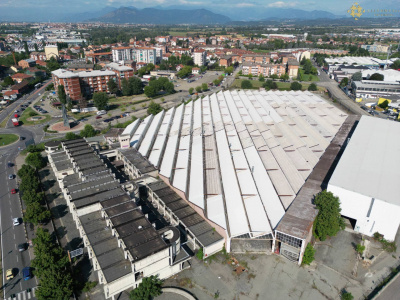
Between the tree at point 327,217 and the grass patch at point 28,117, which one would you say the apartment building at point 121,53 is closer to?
the grass patch at point 28,117

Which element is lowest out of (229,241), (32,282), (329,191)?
(32,282)

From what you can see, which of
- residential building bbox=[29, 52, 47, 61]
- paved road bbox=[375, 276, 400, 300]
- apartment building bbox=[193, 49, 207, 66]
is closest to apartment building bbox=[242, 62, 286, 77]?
apartment building bbox=[193, 49, 207, 66]


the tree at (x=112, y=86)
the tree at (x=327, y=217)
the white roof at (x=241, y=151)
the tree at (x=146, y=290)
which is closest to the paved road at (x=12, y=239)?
the tree at (x=146, y=290)

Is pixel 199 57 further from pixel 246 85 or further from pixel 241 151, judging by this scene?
pixel 241 151

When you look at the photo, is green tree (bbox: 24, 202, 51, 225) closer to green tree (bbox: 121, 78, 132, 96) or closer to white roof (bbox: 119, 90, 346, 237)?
white roof (bbox: 119, 90, 346, 237)

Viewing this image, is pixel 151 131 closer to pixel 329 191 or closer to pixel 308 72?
pixel 329 191

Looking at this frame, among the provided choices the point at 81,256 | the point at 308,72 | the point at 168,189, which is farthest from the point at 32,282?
the point at 308,72
